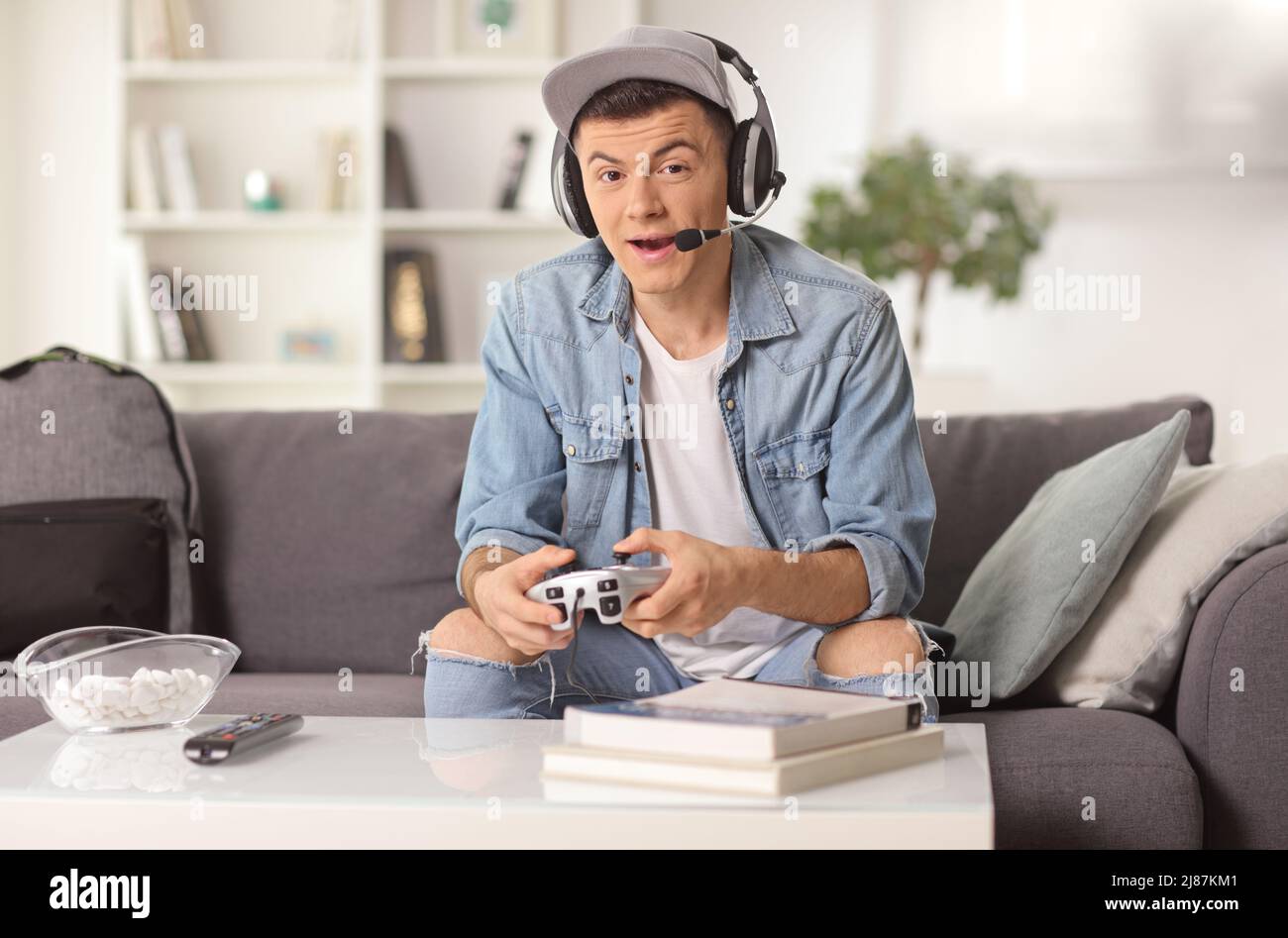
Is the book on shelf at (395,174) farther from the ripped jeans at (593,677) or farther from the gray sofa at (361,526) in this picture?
the ripped jeans at (593,677)

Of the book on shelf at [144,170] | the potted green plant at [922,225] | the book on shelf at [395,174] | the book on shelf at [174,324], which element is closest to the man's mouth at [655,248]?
the potted green plant at [922,225]

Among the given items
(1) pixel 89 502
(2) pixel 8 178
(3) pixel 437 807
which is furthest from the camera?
(2) pixel 8 178

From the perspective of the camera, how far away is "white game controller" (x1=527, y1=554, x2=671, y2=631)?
113cm

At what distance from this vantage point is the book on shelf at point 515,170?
3.72m

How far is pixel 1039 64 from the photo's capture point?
3.80m

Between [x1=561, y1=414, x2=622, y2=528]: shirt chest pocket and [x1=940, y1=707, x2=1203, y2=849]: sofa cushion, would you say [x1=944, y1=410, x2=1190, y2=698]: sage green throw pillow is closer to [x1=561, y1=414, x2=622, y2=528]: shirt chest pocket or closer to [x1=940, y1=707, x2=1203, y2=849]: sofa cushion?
[x1=940, y1=707, x2=1203, y2=849]: sofa cushion

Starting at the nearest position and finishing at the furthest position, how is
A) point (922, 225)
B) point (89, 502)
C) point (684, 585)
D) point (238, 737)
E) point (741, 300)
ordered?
point (238, 737) → point (684, 585) → point (741, 300) → point (89, 502) → point (922, 225)

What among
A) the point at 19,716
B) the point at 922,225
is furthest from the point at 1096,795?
the point at 922,225

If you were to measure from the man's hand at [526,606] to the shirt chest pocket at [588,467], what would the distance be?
26cm

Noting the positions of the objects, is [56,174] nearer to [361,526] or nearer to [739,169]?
[361,526]

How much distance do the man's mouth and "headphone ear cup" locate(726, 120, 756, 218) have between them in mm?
79

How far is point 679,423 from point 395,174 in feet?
8.08

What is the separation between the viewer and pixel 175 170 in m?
3.79
